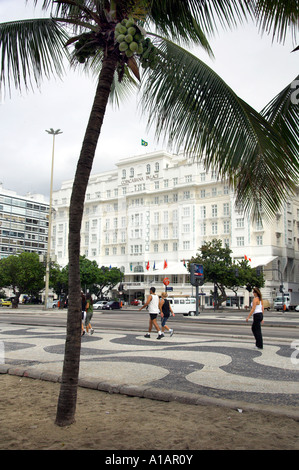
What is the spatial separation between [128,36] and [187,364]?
21.0 ft

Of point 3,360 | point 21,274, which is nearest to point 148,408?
point 3,360

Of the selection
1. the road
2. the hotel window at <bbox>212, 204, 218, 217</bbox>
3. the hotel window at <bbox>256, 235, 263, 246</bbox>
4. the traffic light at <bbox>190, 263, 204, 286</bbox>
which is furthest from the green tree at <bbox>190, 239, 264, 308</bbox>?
the road

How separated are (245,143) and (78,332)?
9.28ft

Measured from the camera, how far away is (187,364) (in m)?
8.80

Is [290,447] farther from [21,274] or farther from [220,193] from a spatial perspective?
[220,193]

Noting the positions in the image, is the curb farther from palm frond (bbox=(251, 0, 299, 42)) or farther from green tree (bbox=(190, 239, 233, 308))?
green tree (bbox=(190, 239, 233, 308))

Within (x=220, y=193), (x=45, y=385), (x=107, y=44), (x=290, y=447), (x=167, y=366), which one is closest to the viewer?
(x=290, y=447)

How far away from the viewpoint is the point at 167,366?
8.57 m

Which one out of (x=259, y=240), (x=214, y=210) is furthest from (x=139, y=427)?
(x=214, y=210)

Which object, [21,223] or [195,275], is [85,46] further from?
[21,223]

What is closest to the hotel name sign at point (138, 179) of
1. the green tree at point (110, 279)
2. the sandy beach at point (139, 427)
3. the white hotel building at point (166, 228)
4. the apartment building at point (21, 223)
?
the white hotel building at point (166, 228)

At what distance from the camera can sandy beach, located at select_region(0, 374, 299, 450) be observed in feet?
12.9

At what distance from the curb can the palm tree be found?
1.55 m

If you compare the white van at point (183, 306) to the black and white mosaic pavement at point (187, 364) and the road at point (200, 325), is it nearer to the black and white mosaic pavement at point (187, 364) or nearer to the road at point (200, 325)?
the road at point (200, 325)
